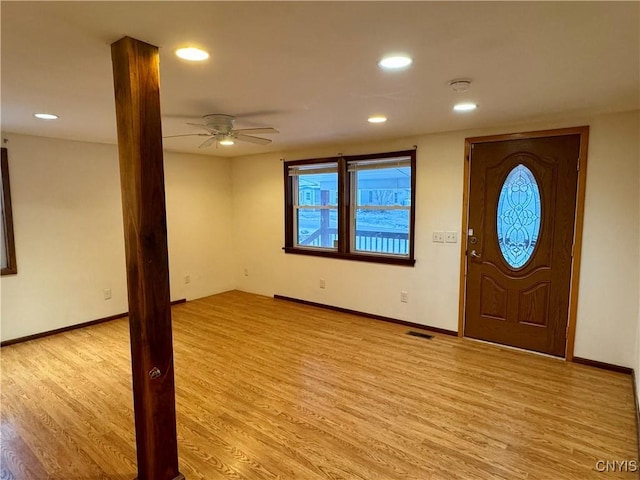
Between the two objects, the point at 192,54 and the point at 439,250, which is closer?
the point at 192,54

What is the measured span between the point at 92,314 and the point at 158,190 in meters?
3.64

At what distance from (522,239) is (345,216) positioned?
6.82ft

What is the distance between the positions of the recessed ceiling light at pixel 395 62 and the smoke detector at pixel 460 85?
17.3 inches

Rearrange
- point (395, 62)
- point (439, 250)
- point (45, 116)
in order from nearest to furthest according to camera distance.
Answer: point (395, 62) → point (45, 116) → point (439, 250)

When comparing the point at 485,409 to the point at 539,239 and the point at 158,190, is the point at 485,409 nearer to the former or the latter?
the point at 539,239

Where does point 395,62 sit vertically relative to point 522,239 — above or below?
above

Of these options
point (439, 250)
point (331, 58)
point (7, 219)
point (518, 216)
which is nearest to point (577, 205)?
point (518, 216)

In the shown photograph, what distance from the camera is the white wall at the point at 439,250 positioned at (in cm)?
316

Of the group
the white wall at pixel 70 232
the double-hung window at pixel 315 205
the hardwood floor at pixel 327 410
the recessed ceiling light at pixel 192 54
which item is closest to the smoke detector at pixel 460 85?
the recessed ceiling light at pixel 192 54

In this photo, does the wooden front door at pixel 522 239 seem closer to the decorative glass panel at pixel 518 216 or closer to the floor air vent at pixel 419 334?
the decorative glass panel at pixel 518 216

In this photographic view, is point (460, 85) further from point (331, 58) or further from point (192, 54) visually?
point (192, 54)

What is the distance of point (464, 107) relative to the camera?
292 centimetres

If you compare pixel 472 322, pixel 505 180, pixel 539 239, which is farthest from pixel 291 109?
pixel 472 322

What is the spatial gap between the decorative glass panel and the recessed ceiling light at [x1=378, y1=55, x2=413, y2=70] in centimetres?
214
